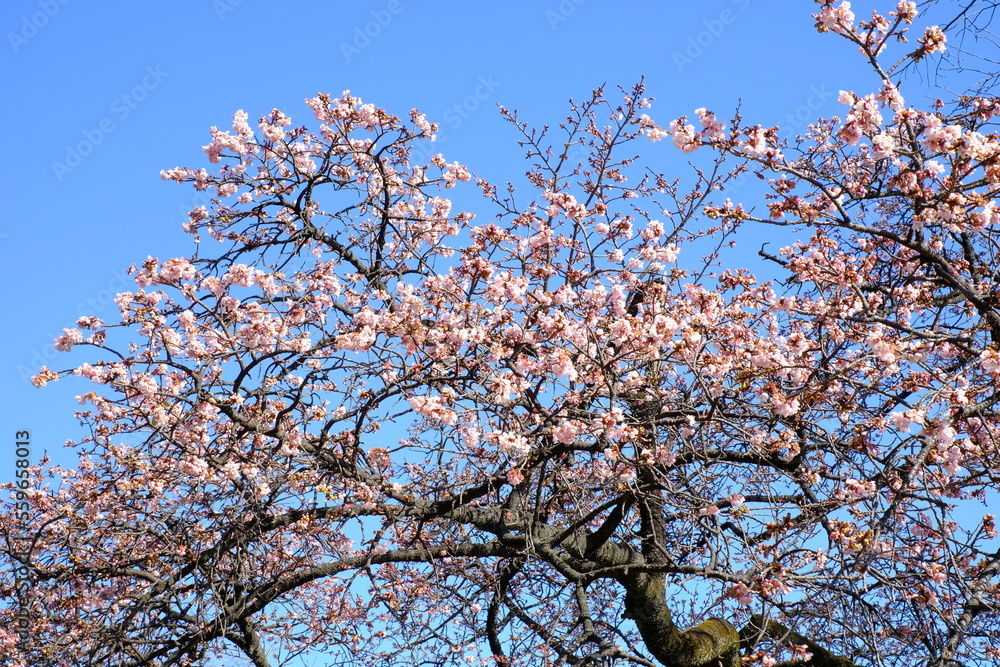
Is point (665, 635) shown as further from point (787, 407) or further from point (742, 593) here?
point (787, 407)

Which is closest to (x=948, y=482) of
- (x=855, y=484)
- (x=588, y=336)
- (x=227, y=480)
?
(x=855, y=484)

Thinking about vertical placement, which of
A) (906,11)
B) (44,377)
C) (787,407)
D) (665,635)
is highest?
(44,377)

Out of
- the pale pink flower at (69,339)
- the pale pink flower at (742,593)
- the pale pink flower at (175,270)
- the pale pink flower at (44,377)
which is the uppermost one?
the pale pink flower at (175,270)

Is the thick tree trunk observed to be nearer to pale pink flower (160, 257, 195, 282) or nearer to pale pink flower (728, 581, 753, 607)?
pale pink flower (728, 581, 753, 607)

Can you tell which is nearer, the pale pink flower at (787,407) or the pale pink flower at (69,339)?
the pale pink flower at (787,407)

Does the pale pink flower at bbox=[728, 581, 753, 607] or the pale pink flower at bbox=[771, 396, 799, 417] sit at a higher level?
the pale pink flower at bbox=[771, 396, 799, 417]

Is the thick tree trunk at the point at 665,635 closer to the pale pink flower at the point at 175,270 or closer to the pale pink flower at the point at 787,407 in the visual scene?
the pale pink flower at the point at 787,407

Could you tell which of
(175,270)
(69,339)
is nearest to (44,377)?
(69,339)

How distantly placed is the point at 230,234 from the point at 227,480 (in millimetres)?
2283

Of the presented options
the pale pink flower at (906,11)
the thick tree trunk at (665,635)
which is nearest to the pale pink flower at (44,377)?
the thick tree trunk at (665,635)

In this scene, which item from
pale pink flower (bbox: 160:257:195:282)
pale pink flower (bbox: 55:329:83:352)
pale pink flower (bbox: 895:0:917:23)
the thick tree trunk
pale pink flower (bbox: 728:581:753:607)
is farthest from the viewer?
the thick tree trunk

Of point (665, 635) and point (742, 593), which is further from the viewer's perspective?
point (665, 635)

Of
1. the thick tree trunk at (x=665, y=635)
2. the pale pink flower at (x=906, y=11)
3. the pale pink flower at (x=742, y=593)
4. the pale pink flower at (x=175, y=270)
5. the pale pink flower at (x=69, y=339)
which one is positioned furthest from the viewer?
the thick tree trunk at (x=665, y=635)

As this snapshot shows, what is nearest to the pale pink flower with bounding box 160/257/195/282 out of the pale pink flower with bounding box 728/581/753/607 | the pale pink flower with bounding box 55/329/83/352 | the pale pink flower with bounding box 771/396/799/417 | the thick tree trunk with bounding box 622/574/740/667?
the pale pink flower with bounding box 55/329/83/352
